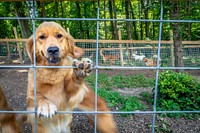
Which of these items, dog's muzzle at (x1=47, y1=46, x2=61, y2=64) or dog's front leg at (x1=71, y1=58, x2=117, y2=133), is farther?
dog's muzzle at (x1=47, y1=46, x2=61, y2=64)

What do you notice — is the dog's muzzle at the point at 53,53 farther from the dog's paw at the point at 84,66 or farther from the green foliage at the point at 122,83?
the green foliage at the point at 122,83

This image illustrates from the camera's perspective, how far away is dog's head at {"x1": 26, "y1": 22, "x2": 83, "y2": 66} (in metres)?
2.77

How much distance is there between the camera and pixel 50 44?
2783 millimetres

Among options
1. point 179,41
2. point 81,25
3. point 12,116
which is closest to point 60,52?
point 12,116

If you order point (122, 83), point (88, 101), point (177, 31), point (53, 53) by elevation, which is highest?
point (177, 31)

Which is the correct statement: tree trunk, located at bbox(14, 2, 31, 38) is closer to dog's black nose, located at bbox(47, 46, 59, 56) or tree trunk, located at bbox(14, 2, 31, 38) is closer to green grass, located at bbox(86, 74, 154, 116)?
green grass, located at bbox(86, 74, 154, 116)

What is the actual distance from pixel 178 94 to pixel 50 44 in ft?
10.7

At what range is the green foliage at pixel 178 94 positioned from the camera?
504 centimetres

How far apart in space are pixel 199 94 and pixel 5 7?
14895mm

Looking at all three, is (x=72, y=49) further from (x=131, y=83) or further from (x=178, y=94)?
(x=131, y=83)

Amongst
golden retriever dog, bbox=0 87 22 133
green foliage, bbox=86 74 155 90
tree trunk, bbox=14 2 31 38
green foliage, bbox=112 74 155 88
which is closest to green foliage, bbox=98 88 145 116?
green foliage, bbox=86 74 155 90

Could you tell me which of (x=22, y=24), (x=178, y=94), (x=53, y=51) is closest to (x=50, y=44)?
(x=53, y=51)

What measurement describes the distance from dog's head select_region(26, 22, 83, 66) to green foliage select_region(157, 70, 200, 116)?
108 inches

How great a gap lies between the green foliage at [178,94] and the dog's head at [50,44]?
2752mm
